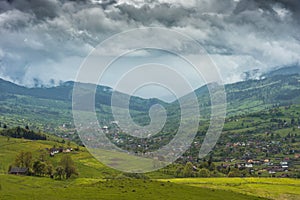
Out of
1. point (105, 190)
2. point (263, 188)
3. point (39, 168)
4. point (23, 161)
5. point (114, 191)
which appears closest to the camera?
point (114, 191)

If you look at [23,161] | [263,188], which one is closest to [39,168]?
[23,161]

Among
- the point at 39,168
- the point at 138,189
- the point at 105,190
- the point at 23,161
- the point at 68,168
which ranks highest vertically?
the point at 23,161

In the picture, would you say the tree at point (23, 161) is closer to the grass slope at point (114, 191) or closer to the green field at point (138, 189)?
the green field at point (138, 189)

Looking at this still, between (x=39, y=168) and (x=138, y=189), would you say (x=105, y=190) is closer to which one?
(x=138, y=189)

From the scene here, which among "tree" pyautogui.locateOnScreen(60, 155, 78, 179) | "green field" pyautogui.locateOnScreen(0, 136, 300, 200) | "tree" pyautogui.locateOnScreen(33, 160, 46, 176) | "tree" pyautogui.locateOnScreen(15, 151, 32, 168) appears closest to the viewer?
"green field" pyautogui.locateOnScreen(0, 136, 300, 200)

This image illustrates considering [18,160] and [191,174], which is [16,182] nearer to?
[18,160]

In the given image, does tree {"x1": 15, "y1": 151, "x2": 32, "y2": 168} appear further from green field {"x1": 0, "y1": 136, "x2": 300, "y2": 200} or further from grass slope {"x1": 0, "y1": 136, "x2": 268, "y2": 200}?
grass slope {"x1": 0, "y1": 136, "x2": 268, "y2": 200}

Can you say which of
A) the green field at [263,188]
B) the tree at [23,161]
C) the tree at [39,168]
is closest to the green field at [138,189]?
the green field at [263,188]

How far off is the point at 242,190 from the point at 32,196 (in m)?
46.3

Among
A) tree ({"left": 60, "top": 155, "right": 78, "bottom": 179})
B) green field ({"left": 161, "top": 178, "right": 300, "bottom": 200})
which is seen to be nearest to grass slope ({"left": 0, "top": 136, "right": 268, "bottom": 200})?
green field ({"left": 161, "top": 178, "right": 300, "bottom": 200})

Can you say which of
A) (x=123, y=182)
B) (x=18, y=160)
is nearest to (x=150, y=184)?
(x=123, y=182)

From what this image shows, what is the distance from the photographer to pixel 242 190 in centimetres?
8494

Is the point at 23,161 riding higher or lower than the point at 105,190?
higher

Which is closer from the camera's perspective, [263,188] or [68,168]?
[263,188]
